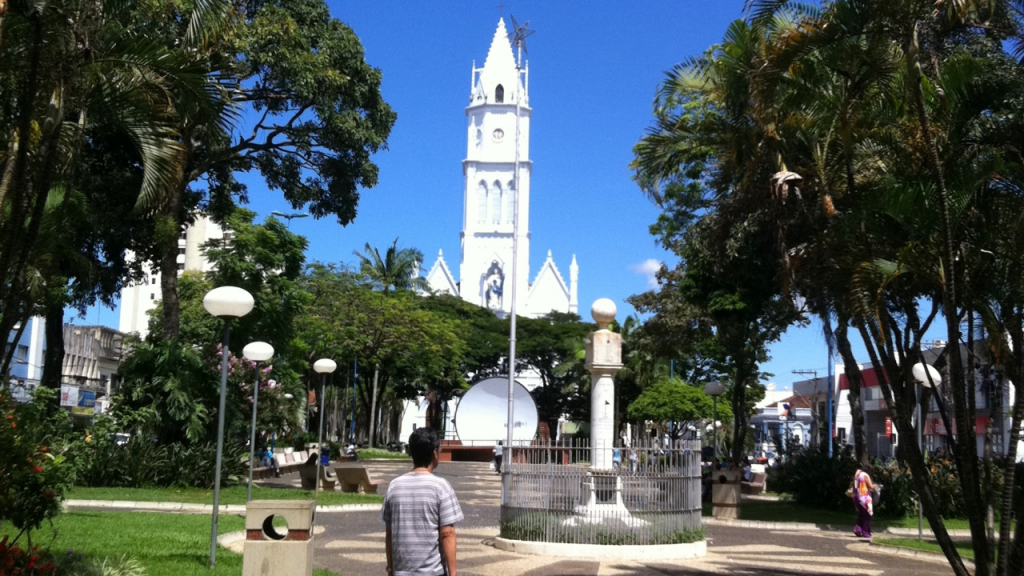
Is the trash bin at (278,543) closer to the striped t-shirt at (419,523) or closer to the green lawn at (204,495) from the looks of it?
the striped t-shirt at (419,523)

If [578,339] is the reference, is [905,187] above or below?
below

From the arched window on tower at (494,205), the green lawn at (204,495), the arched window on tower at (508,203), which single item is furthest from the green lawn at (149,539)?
the arched window on tower at (494,205)

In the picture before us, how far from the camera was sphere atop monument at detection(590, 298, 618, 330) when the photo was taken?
15242 millimetres

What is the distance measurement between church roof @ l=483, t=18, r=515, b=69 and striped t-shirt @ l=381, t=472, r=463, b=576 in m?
100

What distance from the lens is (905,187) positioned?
9320 mm

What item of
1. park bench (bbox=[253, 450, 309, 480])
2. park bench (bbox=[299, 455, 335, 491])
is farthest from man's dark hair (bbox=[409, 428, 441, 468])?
park bench (bbox=[253, 450, 309, 480])

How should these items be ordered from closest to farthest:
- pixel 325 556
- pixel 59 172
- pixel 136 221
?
pixel 59 172, pixel 325 556, pixel 136 221

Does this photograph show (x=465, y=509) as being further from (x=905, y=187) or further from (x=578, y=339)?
(x=578, y=339)

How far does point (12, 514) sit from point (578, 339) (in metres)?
60.7

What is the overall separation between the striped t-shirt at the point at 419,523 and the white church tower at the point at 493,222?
326 feet

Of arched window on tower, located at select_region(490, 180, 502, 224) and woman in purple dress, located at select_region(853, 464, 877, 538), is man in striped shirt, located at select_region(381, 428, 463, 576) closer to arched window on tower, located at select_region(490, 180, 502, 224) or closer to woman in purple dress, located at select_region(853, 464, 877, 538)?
woman in purple dress, located at select_region(853, 464, 877, 538)

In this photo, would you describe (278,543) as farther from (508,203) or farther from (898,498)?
(508,203)

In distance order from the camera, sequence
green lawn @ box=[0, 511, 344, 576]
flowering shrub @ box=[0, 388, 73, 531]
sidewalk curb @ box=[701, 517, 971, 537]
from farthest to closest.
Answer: sidewalk curb @ box=[701, 517, 971, 537], green lawn @ box=[0, 511, 344, 576], flowering shrub @ box=[0, 388, 73, 531]

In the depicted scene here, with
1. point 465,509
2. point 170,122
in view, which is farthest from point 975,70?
point 465,509
